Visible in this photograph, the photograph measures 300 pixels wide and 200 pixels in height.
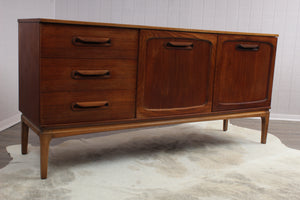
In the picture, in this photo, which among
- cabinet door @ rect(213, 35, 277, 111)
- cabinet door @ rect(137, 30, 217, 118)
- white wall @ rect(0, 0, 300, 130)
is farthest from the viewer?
white wall @ rect(0, 0, 300, 130)

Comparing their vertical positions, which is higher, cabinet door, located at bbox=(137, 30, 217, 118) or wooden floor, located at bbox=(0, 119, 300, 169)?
cabinet door, located at bbox=(137, 30, 217, 118)

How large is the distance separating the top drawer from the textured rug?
0.54 meters

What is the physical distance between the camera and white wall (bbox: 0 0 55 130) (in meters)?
2.26

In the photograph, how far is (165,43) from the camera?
1.66m

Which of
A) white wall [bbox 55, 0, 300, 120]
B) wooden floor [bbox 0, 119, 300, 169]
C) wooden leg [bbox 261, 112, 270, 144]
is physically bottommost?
wooden floor [bbox 0, 119, 300, 169]

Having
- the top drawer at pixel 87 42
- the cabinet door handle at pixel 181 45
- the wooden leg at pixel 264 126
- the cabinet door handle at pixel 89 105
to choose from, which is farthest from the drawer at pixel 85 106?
the wooden leg at pixel 264 126

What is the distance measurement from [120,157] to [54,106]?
1.70 ft

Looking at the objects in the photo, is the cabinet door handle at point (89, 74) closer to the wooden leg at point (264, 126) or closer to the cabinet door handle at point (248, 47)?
the cabinet door handle at point (248, 47)

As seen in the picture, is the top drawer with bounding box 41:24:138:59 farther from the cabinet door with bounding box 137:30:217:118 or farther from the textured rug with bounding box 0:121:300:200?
the textured rug with bounding box 0:121:300:200

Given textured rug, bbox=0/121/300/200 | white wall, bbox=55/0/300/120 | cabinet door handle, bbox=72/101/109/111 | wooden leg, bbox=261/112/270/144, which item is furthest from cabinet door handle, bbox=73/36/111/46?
white wall, bbox=55/0/300/120

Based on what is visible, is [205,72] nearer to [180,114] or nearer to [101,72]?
[180,114]

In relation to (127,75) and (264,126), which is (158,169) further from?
(264,126)

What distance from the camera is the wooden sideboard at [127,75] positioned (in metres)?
1.42

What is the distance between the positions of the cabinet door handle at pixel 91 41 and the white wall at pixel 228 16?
1.39 meters
